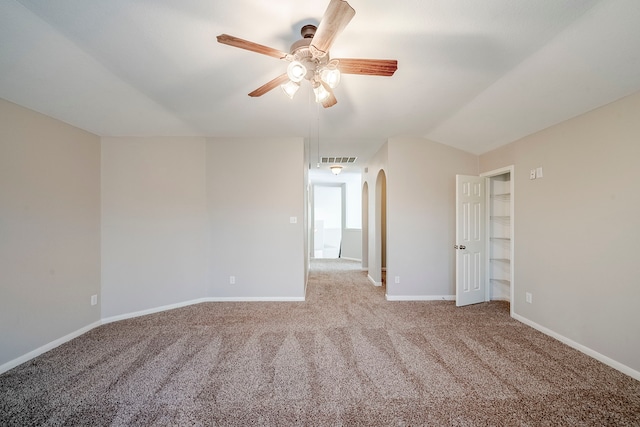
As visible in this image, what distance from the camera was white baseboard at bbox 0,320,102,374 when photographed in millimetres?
2162

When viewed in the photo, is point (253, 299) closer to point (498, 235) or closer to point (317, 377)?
point (317, 377)

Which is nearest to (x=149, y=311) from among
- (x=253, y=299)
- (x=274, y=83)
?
(x=253, y=299)

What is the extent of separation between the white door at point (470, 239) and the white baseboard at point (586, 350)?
68cm

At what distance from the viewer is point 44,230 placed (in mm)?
2492

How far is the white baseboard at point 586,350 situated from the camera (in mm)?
2029

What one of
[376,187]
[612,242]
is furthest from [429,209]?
[612,242]

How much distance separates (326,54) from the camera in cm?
157

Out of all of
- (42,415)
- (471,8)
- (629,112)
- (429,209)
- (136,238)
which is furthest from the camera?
(429,209)

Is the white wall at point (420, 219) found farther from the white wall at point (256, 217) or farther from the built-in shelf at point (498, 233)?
the white wall at point (256, 217)

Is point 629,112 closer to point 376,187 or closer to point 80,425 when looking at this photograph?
point 376,187

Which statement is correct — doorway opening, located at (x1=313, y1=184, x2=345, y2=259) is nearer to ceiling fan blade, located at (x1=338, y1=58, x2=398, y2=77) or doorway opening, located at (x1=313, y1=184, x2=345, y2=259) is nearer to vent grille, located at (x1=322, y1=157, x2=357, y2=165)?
vent grille, located at (x1=322, y1=157, x2=357, y2=165)

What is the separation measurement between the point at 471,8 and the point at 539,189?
7.84 ft

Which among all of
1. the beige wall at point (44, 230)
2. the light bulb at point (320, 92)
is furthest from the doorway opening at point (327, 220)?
the light bulb at point (320, 92)

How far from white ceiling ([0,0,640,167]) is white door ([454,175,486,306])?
912 mm
